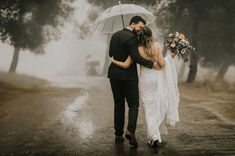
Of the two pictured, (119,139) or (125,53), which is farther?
(119,139)

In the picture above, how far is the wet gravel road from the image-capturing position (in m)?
6.87

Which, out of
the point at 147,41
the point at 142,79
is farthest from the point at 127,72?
the point at 147,41

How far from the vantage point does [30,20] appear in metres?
26.2

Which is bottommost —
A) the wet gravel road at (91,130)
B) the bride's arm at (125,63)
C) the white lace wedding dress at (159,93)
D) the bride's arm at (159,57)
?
the wet gravel road at (91,130)

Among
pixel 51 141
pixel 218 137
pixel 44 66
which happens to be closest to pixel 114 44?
pixel 51 141

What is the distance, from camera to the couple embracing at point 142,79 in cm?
712

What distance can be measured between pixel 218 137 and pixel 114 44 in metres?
2.66

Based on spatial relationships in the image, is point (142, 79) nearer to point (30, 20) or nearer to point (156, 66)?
point (156, 66)

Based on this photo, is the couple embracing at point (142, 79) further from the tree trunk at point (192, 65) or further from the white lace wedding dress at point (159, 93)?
the tree trunk at point (192, 65)

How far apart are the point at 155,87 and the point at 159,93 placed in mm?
141

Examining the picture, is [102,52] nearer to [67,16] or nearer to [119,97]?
[67,16]

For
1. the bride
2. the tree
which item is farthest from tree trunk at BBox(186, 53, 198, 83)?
the bride

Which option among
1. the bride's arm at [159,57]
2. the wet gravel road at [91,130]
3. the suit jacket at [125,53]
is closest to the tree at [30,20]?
the wet gravel road at [91,130]

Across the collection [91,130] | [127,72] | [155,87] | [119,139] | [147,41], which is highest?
[147,41]
